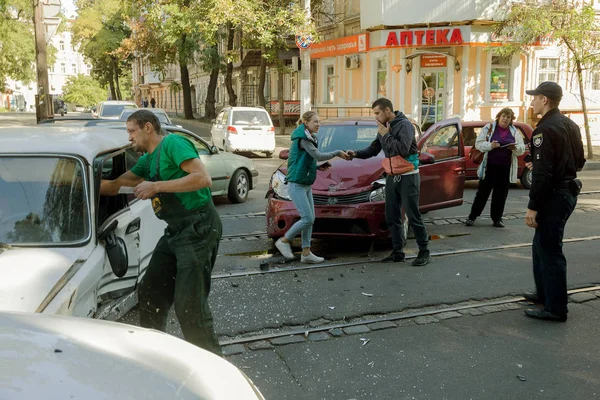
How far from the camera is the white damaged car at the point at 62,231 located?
336 cm

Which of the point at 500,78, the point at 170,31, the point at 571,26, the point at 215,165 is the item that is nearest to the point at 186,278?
the point at 215,165

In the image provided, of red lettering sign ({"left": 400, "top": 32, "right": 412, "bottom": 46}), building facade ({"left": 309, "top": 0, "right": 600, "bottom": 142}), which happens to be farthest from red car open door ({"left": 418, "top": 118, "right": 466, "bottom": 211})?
red lettering sign ({"left": 400, "top": 32, "right": 412, "bottom": 46})

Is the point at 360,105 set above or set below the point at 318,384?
above

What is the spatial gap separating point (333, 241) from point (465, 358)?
12.8 feet

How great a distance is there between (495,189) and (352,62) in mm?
19306

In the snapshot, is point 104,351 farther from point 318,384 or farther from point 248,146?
point 248,146

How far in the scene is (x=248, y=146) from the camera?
793 inches

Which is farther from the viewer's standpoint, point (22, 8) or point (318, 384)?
point (22, 8)

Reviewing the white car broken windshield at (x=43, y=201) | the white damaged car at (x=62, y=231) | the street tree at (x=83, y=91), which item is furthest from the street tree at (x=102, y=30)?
the white car broken windshield at (x=43, y=201)

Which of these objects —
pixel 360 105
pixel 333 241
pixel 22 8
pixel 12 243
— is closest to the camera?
pixel 12 243

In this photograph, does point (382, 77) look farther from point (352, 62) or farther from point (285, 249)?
point (285, 249)

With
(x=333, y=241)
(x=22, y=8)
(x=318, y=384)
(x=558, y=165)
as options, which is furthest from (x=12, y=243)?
(x=22, y=8)

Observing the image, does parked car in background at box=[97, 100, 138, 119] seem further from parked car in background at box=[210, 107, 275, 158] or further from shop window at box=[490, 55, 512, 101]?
shop window at box=[490, 55, 512, 101]

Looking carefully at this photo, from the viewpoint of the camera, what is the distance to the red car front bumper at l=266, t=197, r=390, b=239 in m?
7.21
